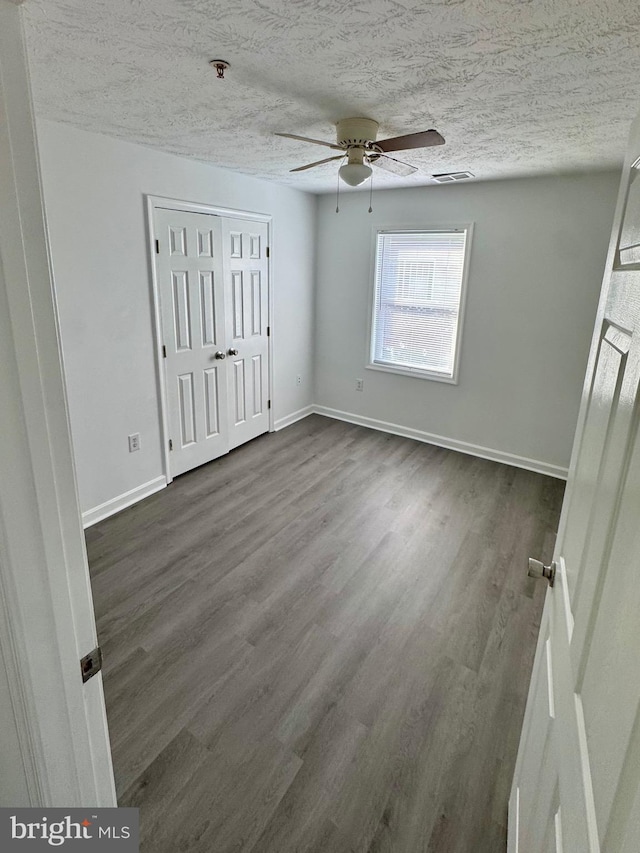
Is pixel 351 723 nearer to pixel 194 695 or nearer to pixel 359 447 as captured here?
pixel 194 695

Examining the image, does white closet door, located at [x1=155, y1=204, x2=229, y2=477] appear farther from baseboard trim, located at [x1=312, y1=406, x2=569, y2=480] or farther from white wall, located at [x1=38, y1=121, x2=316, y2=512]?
baseboard trim, located at [x1=312, y1=406, x2=569, y2=480]

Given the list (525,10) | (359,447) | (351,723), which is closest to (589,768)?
(351,723)

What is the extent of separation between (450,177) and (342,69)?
2.24 metres

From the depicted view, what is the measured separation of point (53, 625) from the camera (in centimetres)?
80

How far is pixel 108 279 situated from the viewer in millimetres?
2908

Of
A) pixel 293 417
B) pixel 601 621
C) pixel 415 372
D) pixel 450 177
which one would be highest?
pixel 450 177

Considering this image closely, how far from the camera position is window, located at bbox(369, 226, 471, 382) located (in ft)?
13.6

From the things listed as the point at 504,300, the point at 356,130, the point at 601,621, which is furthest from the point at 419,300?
the point at 601,621

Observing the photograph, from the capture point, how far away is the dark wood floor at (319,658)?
4.99ft

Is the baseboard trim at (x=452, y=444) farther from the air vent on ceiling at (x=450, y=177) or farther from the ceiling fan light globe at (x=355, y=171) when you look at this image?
the ceiling fan light globe at (x=355, y=171)

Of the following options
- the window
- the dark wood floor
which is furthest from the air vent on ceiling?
the dark wood floor
